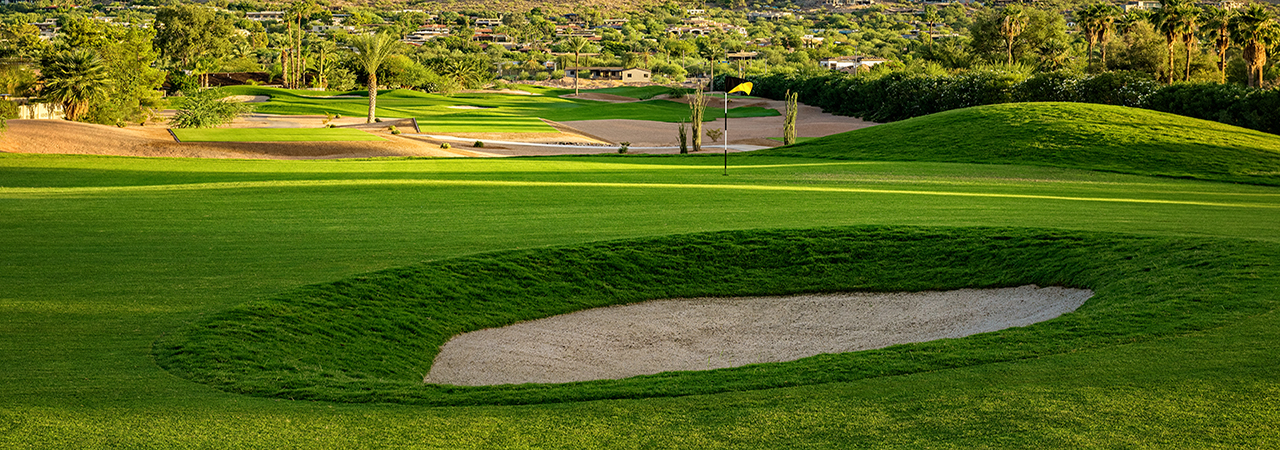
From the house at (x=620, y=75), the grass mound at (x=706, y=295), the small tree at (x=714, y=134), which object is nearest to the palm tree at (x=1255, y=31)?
the small tree at (x=714, y=134)

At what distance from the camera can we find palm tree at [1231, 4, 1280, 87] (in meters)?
57.3

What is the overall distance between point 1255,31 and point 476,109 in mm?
58715

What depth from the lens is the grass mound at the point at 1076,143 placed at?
1454 inches

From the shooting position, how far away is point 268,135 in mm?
49406

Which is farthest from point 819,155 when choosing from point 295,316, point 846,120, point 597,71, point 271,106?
point 597,71

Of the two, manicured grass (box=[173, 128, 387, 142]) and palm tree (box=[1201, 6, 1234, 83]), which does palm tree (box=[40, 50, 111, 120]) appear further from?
palm tree (box=[1201, 6, 1234, 83])

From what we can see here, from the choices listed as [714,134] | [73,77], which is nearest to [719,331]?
[714,134]

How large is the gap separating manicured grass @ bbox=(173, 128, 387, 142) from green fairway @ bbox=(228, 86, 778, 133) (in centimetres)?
1131

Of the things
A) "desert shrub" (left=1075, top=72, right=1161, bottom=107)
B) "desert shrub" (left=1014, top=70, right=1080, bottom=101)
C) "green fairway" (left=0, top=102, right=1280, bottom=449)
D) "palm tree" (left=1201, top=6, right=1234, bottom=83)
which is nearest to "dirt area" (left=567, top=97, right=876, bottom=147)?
"desert shrub" (left=1014, top=70, right=1080, bottom=101)

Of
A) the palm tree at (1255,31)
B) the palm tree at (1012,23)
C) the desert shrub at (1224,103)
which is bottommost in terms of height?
the desert shrub at (1224,103)

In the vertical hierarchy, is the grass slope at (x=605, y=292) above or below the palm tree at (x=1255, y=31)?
below

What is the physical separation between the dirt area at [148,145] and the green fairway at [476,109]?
52.9 feet

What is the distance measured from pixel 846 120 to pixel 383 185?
56.0 m

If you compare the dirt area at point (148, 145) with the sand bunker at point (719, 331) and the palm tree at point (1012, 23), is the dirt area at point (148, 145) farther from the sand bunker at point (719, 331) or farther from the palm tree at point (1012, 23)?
the palm tree at point (1012, 23)
